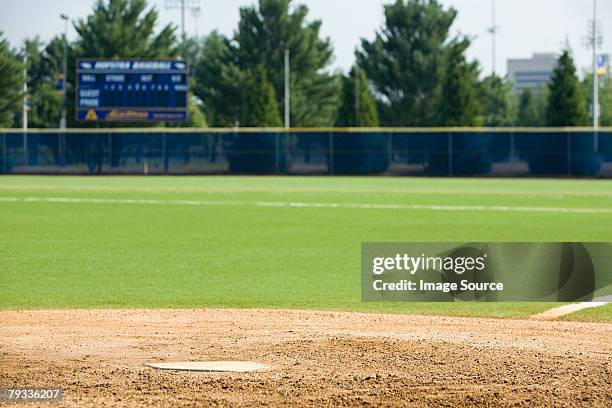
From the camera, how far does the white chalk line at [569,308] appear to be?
30.6 feet

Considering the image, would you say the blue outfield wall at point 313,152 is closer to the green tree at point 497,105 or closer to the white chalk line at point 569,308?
the white chalk line at point 569,308

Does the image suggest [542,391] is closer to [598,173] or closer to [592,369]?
[592,369]

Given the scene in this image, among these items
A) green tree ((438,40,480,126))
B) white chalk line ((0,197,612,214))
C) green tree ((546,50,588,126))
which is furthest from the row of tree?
white chalk line ((0,197,612,214))

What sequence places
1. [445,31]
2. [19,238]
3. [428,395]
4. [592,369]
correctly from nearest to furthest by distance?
[428,395] → [592,369] → [19,238] → [445,31]

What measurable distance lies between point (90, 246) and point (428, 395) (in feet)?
33.3

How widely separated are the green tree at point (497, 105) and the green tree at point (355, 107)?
820 inches

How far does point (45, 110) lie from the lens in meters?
81.4

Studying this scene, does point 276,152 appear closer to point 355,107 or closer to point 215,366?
point 355,107

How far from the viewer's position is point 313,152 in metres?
45.2

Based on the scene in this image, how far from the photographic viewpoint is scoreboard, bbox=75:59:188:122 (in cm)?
4425

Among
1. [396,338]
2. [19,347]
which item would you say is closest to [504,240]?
[396,338]

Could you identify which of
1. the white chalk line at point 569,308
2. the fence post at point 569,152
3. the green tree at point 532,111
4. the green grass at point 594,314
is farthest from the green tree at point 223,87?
the green grass at point 594,314

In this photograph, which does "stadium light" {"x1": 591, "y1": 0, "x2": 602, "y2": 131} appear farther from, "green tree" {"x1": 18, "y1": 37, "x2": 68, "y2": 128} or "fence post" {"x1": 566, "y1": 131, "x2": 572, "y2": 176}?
"green tree" {"x1": 18, "y1": 37, "x2": 68, "y2": 128}

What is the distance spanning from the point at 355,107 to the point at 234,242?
50547 millimetres
